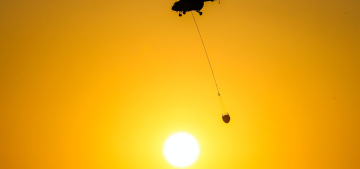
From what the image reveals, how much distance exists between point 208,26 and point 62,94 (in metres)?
2.40

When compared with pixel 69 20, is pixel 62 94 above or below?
below

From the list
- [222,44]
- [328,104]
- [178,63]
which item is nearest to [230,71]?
[222,44]

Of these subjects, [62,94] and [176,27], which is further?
[62,94]

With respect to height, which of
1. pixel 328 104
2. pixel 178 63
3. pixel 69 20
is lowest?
pixel 328 104

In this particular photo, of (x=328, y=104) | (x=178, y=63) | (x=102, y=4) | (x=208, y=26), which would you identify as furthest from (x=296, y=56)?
(x=102, y=4)

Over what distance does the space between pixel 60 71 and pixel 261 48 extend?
9.68 feet

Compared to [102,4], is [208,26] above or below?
below

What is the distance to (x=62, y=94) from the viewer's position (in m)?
5.67

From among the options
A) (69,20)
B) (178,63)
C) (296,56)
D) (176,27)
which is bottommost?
(296,56)

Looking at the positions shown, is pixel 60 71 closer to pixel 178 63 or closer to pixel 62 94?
pixel 62 94

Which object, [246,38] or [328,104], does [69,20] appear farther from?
[328,104]

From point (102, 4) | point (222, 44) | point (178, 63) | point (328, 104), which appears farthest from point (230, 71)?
point (102, 4)

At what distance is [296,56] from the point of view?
540 cm

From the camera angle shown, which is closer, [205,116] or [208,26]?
[208,26]
